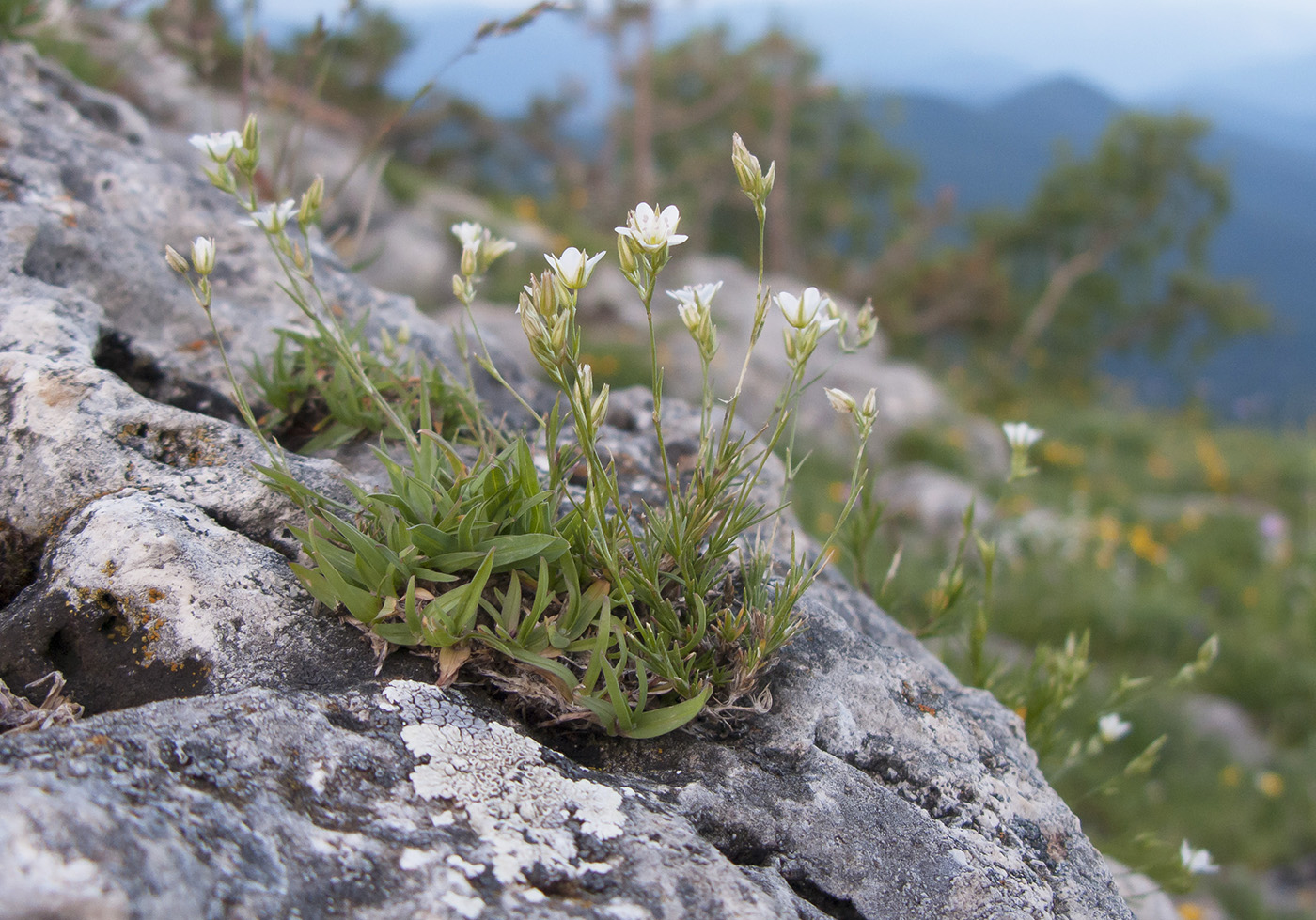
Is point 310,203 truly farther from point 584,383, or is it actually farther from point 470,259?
point 584,383

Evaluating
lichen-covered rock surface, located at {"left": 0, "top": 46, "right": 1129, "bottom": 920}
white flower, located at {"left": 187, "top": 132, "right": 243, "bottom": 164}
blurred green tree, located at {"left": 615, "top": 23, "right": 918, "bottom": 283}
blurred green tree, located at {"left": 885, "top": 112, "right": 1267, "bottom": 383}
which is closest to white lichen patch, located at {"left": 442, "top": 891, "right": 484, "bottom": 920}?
lichen-covered rock surface, located at {"left": 0, "top": 46, "right": 1129, "bottom": 920}

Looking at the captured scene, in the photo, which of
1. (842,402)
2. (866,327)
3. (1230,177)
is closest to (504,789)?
(842,402)

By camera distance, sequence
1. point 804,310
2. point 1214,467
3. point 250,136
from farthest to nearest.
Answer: point 1214,467, point 250,136, point 804,310

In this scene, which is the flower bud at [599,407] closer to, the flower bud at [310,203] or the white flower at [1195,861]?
the flower bud at [310,203]

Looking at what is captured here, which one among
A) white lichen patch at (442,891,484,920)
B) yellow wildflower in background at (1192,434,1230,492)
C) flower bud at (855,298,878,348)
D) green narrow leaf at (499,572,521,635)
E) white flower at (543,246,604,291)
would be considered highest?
white flower at (543,246,604,291)

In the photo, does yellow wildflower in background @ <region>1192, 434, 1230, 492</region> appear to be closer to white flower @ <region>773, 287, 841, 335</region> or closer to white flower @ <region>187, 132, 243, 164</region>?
white flower @ <region>773, 287, 841, 335</region>

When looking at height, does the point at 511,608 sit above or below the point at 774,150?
below

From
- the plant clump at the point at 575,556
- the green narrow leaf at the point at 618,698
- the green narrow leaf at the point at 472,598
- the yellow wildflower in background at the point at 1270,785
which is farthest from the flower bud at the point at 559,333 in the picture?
the yellow wildflower in background at the point at 1270,785
